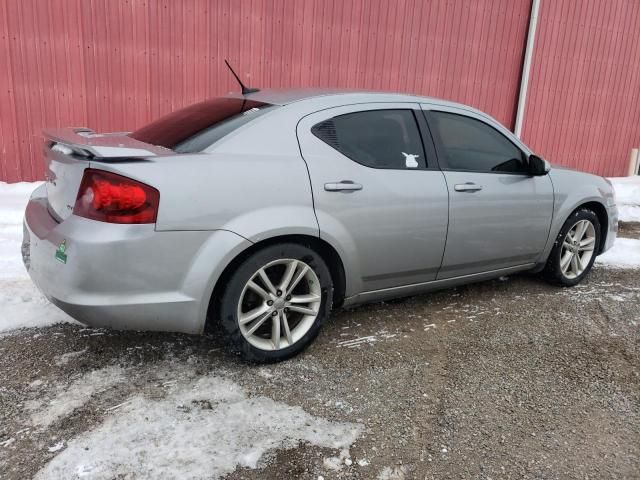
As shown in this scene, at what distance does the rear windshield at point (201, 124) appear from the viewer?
3076 millimetres

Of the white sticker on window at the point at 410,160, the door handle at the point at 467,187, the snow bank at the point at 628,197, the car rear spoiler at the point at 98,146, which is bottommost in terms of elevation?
the snow bank at the point at 628,197

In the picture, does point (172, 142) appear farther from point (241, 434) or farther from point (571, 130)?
point (571, 130)

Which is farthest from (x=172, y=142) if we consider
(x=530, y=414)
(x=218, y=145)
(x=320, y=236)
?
(x=530, y=414)

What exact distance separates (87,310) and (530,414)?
2.26 m

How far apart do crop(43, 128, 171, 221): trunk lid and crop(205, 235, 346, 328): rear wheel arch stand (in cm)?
69

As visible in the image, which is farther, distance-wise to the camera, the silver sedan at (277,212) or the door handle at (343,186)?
the door handle at (343,186)

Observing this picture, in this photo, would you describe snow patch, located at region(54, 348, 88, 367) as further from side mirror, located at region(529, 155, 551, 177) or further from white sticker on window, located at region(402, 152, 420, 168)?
side mirror, located at region(529, 155, 551, 177)

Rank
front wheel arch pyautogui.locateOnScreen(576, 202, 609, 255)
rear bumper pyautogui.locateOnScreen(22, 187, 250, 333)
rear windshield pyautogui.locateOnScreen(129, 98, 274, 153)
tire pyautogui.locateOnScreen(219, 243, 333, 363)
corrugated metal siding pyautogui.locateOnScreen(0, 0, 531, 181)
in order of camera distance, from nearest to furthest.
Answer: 1. rear bumper pyautogui.locateOnScreen(22, 187, 250, 333)
2. tire pyautogui.locateOnScreen(219, 243, 333, 363)
3. rear windshield pyautogui.locateOnScreen(129, 98, 274, 153)
4. front wheel arch pyautogui.locateOnScreen(576, 202, 609, 255)
5. corrugated metal siding pyautogui.locateOnScreen(0, 0, 531, 181)

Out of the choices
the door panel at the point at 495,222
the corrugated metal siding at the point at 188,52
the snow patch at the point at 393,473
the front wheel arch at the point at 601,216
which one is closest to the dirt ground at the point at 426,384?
the snow patch at the point at 393,473

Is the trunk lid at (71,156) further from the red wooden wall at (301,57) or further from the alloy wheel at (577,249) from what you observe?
the red wooden wall at (301,57)

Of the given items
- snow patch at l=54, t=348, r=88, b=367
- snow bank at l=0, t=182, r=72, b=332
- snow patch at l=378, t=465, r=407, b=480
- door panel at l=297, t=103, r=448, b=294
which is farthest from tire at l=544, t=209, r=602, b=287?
snow bank at l=0, t=182, r=72, b=332

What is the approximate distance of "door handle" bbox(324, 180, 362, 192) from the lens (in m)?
3.17

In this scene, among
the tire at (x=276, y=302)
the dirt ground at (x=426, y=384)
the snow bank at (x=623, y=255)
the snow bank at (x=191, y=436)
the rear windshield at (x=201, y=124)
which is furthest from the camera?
the snow bank at (x=623, y=255)

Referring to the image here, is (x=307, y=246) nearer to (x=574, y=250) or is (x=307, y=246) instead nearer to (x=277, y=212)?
(x=277, y=212)
